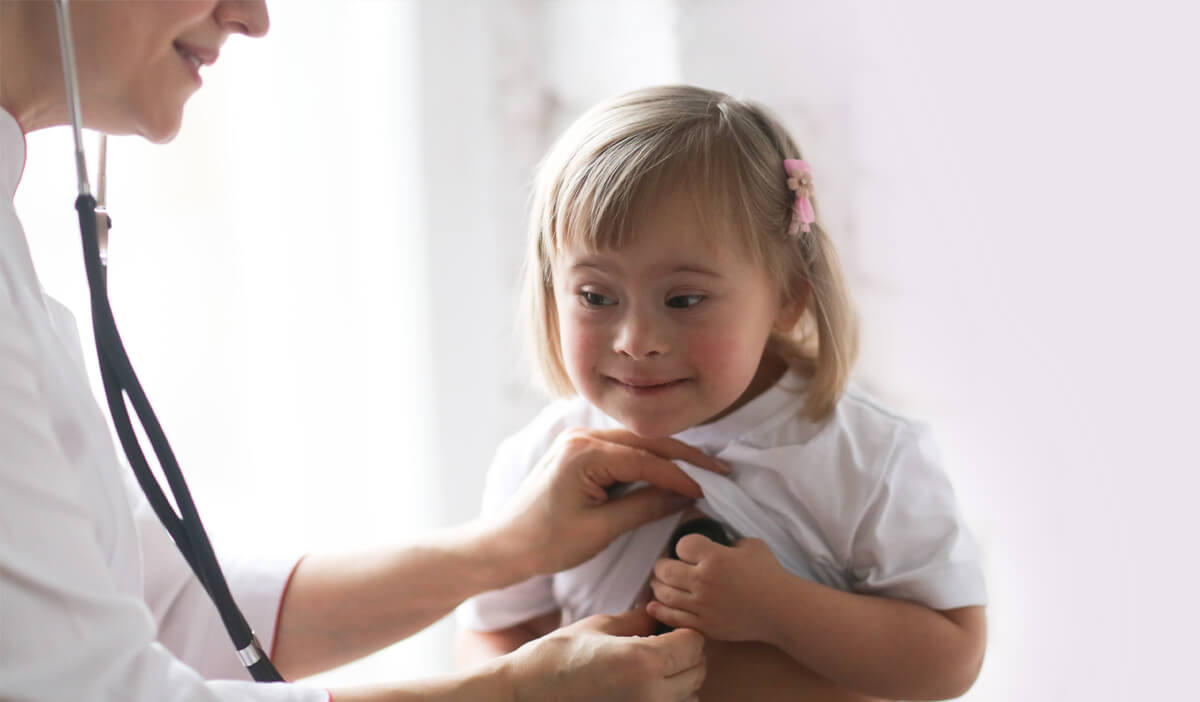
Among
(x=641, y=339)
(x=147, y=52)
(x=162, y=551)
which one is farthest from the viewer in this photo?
(x=162, y=551)

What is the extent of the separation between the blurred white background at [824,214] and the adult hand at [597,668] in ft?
1.36

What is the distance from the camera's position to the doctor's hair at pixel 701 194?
3.03 feet

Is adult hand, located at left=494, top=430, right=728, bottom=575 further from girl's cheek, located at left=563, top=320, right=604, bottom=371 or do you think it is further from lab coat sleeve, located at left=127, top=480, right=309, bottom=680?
Result: lab coat sleeve, located at left=127, top=480, right=309, bottom=680

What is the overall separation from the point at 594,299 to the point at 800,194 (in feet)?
0.74

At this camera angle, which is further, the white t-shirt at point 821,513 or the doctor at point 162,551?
the white t-shirt at point 821,513

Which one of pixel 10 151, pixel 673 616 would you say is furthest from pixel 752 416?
pixel 10 151

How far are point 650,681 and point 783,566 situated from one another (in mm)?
210

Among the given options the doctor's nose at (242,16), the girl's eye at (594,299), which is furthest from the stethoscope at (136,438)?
the girl's eye at (594,299)

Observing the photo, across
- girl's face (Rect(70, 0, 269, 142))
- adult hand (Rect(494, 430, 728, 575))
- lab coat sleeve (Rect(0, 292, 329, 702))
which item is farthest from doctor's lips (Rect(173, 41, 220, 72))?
adult hand (Rect(494, 430, 728, 575))

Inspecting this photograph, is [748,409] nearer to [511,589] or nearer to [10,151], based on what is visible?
[511,589]

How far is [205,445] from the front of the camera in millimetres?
1520

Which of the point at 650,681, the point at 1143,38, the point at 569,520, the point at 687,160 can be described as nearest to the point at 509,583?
the point at 569,520

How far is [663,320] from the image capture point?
0.93 metres

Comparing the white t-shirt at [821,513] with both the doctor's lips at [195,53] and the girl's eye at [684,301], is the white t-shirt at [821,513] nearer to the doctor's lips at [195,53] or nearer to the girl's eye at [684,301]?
the girl's eye at [684,301]
